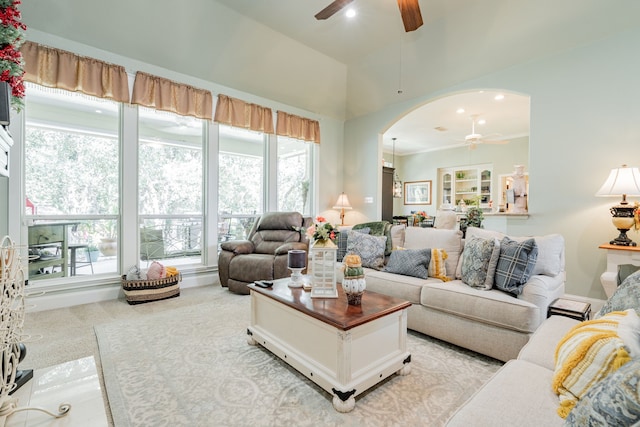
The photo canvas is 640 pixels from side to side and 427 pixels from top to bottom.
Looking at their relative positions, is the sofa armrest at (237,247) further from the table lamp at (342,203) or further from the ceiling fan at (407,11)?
the ceiling fan at (407,11)

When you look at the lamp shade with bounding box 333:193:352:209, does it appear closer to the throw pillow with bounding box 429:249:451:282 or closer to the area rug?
the throw pillow with bounding box 429:249:451:282

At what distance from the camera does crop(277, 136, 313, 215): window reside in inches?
207

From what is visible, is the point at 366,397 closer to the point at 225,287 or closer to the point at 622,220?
the point at 225,287

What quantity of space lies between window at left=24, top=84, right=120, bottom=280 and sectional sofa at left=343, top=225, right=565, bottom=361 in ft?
10.9

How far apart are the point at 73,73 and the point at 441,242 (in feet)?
14.4

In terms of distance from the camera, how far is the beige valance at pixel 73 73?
2934 millimetres

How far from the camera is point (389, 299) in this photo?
1.97m

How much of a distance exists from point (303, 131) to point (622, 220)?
4.42 metres

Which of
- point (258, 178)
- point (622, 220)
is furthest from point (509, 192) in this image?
point (258, 178)

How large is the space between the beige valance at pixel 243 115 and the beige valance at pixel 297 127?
0.21 metres

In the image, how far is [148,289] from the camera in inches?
132

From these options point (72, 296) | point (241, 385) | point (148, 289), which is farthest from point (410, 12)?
point (72, 296)

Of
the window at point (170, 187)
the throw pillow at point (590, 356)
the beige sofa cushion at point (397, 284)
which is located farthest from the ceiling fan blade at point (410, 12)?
the window at point (170, 187)

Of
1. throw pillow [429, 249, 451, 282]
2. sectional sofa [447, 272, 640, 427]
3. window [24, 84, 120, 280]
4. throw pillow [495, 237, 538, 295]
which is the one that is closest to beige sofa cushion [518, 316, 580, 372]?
sectional sofa [447, 272, 640, 427]
